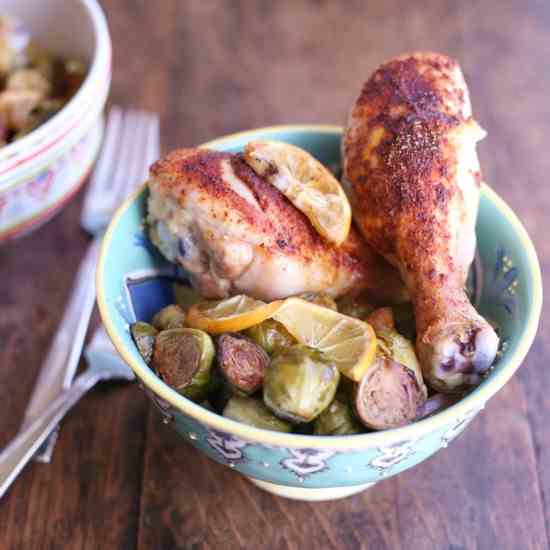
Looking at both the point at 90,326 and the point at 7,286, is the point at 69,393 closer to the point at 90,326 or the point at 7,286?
the point at 90,326

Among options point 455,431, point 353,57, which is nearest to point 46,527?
point 455,431

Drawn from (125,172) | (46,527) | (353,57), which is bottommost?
(46,527)

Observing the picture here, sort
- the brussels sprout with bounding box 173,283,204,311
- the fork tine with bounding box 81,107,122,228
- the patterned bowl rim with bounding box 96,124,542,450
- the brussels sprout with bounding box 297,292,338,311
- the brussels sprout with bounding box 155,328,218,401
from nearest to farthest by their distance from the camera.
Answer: the patterned bowl rim with bounding box 96,124,542,450 < the brussels sprout with bounding box 155,328,218,401 < the brussels sprout with bounding box 297,292,338,311 < the brussels sprout with bounding box 173,283,204,311 < the fork tine with bounding box 81,107,122,228

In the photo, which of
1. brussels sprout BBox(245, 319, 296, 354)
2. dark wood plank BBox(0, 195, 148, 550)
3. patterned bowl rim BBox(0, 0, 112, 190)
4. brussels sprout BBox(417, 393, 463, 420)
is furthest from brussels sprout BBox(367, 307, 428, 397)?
patterned bowl rim BBox(0, 0, 112, 190)

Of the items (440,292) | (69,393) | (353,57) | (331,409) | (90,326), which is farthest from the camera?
(353,57)

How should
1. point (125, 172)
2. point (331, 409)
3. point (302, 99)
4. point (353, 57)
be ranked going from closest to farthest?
point (331, 409) → point (125, 172) → point (302, 99) → point (353, 57)

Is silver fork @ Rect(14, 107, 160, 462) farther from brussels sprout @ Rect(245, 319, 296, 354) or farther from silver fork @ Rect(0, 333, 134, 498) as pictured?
brussels sprout @ Rect(245, 319, 296, 354)
